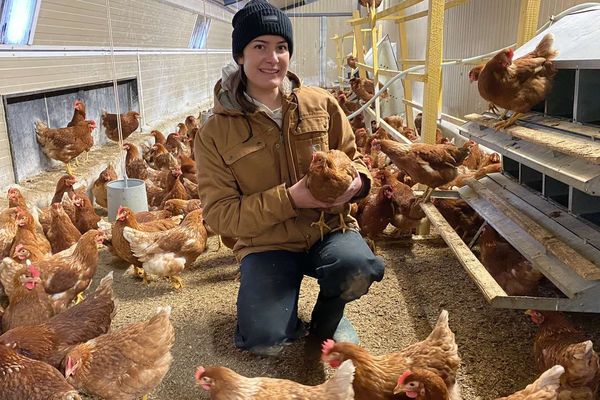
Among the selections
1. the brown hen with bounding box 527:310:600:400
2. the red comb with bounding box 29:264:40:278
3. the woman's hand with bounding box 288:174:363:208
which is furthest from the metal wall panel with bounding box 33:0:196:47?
the brown hen with bounding box 527:310:600:400

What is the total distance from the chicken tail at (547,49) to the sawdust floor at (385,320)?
1.27 meters

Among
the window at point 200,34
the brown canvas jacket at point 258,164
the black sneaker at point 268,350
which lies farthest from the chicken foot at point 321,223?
the window at point 200,34

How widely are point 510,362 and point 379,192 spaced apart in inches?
63.8

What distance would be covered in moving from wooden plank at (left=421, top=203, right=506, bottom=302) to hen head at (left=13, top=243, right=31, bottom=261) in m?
2.37

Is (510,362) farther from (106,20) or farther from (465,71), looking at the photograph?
(106,20)

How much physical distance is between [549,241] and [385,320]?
2.95 feet

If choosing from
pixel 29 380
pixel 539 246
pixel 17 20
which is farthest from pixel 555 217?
pixel 17 20

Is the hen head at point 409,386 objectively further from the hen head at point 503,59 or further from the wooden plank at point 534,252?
the hen head at point 503,59

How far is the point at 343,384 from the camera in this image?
1541 mm

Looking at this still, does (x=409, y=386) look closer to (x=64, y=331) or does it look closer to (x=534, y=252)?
(x=534, y=252)

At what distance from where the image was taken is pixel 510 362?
81.8 inches

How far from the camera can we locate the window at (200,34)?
1151 centimetres

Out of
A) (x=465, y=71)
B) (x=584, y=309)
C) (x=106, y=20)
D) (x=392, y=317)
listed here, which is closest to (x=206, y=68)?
(x=106, y=20)

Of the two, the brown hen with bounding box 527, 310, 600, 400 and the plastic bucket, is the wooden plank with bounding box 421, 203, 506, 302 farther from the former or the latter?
the plastic bucket
